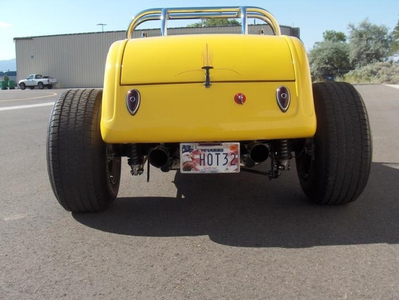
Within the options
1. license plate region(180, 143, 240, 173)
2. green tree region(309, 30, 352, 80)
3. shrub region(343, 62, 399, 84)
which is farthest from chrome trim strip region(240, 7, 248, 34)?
green tree region(309, 30, 352, 80)

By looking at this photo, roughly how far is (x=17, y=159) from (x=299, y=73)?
458 centimetres

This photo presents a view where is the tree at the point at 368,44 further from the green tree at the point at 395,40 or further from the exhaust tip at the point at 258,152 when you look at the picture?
the exhaust tip at the point at 258,152

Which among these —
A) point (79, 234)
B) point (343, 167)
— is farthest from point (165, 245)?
point (343, 167)

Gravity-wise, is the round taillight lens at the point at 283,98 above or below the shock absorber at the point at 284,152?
above

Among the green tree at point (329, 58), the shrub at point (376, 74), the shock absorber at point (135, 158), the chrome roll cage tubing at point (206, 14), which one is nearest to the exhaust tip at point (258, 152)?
the shock absorber at point (135, 158)

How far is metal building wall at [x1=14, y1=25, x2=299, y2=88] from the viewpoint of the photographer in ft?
168

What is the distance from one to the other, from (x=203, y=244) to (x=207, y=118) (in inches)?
34.6

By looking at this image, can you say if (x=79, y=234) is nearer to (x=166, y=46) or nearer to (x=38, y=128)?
(x=166, y=46)

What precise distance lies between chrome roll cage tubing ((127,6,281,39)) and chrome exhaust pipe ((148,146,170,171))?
2.00 metres

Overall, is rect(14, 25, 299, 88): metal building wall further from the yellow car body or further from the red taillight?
the red taillight

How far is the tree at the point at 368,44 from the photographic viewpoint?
56094 millimetres

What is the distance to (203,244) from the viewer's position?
3.03 meters

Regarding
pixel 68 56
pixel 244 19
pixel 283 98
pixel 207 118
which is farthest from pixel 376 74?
pixel 207 118

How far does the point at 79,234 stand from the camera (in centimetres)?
324
